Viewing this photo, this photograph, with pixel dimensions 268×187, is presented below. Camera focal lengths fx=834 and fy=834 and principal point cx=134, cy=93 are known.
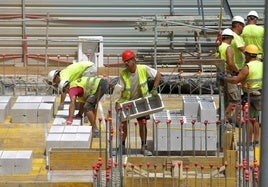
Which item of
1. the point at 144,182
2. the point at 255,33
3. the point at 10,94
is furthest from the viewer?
the point at 10,94

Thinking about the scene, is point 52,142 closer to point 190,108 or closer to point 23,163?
point 23,163

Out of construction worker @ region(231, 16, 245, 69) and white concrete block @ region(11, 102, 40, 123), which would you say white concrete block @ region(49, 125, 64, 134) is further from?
construction worker @ region(231, 16, 245, 69)

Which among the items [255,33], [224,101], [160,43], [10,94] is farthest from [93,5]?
[224,101]

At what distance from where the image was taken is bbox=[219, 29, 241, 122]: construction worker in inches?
549

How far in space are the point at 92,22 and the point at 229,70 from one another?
763cm

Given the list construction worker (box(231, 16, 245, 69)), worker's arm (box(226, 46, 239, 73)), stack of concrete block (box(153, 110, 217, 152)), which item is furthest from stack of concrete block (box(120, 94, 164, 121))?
construction worker (box(231, 16, 245, 69))

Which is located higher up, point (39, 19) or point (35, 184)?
point (39, 19)

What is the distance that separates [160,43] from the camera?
21.1 meters

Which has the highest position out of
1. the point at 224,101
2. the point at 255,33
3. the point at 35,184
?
the point at 255,33

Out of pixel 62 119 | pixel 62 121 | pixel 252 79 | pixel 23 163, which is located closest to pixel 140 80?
pixel 252 79

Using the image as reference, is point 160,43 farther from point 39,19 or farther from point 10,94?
point 10,94

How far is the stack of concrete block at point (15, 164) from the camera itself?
12133mm

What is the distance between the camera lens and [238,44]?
48.3ft

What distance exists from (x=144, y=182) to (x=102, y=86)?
3317mm
